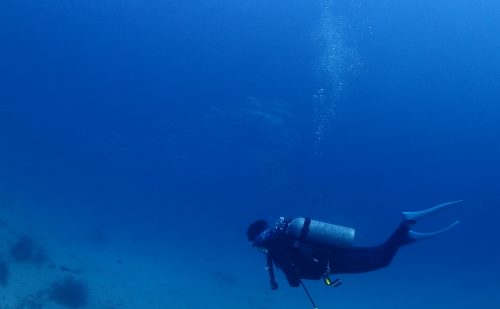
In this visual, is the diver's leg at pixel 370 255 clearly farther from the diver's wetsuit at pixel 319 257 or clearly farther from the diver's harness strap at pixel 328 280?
the diver's harness strap at pixel 328 280

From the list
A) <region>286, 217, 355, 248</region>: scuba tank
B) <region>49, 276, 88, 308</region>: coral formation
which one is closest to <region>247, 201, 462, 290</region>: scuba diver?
<region>286, 217, 355, 248</region>: scuba tank

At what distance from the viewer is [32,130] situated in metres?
59.2

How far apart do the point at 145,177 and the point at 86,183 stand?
10752 millimetres

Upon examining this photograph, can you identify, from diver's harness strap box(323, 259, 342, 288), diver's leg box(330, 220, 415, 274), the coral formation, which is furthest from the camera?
the coral formation

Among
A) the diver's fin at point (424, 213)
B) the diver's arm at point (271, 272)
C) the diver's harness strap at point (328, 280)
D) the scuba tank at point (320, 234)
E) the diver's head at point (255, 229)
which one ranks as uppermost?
the diver's head at point (255, 229)

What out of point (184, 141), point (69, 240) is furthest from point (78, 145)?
point (69, 240)

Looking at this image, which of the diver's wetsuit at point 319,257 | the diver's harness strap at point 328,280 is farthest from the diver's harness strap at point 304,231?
the diver's harness strap at point 328,280

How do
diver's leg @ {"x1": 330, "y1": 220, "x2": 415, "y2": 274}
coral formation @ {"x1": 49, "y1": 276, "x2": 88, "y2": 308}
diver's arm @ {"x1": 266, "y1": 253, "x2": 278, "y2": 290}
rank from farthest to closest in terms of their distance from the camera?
coral formation @ {"x1": 49, "y1": 276, "x2": 88, "y2": 308}
diver's leg @ {"x1": 330, "y1": 220, "x2": 415, "y2": 274}
diver's arm @ {"x1": 266, "y1": 253, "x2": 278, "y2": 290}

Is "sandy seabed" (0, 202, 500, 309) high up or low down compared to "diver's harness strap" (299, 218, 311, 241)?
up

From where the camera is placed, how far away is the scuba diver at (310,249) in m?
7.16

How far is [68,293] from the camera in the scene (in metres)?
20.0

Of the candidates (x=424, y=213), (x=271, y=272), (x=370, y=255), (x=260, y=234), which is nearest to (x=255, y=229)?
(x=260, y=234)

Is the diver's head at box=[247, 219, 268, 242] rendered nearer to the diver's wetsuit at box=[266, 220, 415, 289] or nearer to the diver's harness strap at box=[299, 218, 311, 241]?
the diver's wetsuit at box=[266, 220, 415, 289]

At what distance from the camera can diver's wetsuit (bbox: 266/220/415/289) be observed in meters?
7.14
